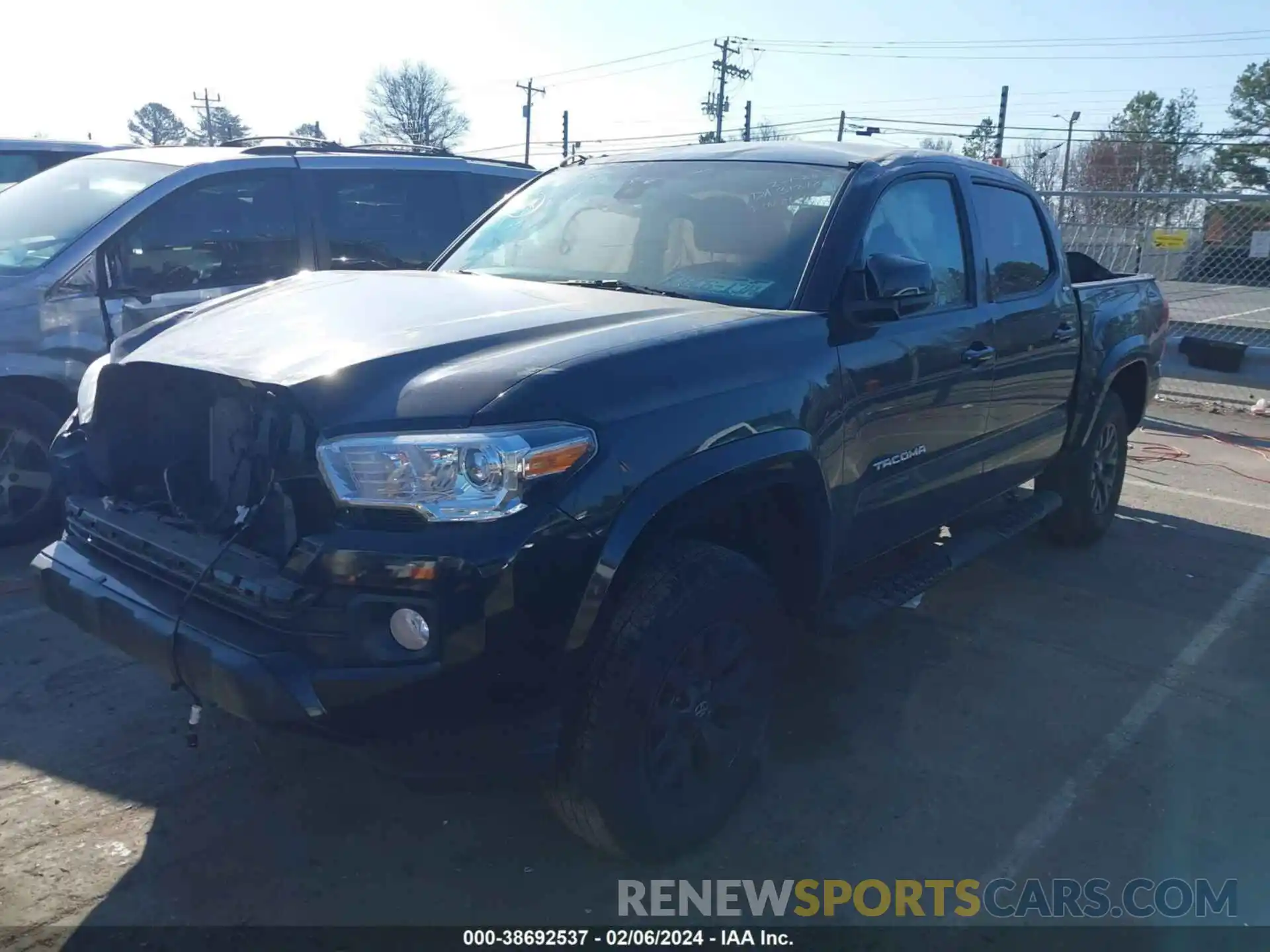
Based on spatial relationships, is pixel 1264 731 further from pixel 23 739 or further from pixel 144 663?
A: pixel 23 739

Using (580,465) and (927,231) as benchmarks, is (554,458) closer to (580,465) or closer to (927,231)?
(580,465)

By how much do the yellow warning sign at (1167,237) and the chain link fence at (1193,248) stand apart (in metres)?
0.01

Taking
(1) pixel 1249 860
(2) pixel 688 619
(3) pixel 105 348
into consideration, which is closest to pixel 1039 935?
(1) pixel 1249 860

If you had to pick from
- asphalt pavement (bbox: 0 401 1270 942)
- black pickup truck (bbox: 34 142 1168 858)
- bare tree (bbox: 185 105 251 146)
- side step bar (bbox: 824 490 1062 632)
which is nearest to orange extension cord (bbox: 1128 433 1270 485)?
side step bar (bbox: 824 490 1062 632)

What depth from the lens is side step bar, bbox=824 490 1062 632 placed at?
3.62m

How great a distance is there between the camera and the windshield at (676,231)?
3.55 metres

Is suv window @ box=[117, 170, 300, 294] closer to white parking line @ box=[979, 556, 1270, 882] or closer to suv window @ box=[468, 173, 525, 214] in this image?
suv window @ box=[468, 173, 525, 214]

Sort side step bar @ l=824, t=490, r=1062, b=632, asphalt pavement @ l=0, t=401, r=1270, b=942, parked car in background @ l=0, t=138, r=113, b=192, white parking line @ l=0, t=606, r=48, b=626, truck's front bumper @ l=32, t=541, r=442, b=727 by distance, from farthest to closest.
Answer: parked car in background @ l=0, t=138, r=113, b=192, white parking line @ l=0, t=606, r=48, b=626, side step bar @ l=824, t=490, r=1062, b=632, asphalt pavement @ l=0, t=401, r=1270, b=942, truck's front bumper @ l=32, t=541, r=442, b=727

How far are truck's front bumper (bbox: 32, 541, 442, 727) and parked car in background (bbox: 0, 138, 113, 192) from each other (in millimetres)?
7442

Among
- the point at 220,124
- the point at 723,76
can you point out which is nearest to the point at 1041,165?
the point at 723,76

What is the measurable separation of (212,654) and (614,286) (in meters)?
1.85

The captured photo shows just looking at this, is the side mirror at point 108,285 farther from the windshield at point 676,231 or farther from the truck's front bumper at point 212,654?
the truck's front bumper at point 212,654

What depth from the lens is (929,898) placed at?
2988mm

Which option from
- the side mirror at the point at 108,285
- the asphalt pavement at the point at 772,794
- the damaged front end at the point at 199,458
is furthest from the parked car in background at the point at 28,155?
the damaged front end at the point at 199,458
